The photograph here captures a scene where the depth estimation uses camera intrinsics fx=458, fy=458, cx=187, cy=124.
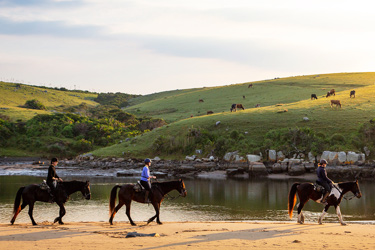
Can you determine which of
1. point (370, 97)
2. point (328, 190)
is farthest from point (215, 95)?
point (328, 190)

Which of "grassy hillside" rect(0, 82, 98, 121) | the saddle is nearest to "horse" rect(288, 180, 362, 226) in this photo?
the saddle

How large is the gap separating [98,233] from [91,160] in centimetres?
3929

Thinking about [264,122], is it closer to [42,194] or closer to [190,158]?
[190,158]

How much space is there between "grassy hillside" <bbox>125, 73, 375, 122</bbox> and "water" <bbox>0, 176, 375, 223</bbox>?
42.4 metres

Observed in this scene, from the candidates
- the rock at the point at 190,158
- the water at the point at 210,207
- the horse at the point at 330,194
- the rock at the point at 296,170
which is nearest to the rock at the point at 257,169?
the rock at the point at 296,170

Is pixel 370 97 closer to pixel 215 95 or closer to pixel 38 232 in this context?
pixel 215 95

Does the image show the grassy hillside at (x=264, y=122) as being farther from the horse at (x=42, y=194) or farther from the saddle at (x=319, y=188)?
the horse at (x=42, y=194)

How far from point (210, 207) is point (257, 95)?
212 feet

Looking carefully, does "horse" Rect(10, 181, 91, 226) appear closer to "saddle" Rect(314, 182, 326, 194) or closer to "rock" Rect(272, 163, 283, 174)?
Answer: "saddle" Rect(314, 182, 326, 194)

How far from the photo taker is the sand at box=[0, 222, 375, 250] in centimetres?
1335

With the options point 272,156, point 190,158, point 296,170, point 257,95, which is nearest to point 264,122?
point 272,156

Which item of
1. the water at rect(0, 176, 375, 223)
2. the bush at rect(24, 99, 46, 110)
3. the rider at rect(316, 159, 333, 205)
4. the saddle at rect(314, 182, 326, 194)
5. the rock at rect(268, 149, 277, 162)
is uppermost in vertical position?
the bush at rect(24, 99, 46, 110)

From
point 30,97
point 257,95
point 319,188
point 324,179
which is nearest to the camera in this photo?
point 324,179

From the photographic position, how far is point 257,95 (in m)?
88.5
